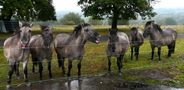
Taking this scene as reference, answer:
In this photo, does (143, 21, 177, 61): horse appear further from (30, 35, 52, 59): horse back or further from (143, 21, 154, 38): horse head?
(30, 35, 52, 59): horse back

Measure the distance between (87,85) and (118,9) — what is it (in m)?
28.1

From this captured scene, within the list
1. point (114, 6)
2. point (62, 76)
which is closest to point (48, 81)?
point (62, 76)

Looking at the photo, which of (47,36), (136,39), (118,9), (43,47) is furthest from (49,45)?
→ (118,9)

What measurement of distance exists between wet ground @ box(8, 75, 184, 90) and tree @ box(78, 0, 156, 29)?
2644 cm

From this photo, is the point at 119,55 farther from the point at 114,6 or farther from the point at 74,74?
the point at 114,6

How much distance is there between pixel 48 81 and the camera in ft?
47.3

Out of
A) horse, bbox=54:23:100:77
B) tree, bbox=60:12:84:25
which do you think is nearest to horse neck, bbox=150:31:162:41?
horse, bbox=54:23:100:77

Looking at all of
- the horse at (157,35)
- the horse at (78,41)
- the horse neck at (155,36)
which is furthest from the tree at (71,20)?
the horse at (78,41)

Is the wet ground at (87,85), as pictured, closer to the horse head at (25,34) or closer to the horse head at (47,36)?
the horse head at (47,36)

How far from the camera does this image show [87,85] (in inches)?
542

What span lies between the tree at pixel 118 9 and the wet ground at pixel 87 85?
86.8ft

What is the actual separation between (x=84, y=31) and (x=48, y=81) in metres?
2.39

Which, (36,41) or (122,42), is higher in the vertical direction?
(36,41)

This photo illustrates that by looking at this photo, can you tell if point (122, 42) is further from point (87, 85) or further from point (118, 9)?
point (118, 9)
